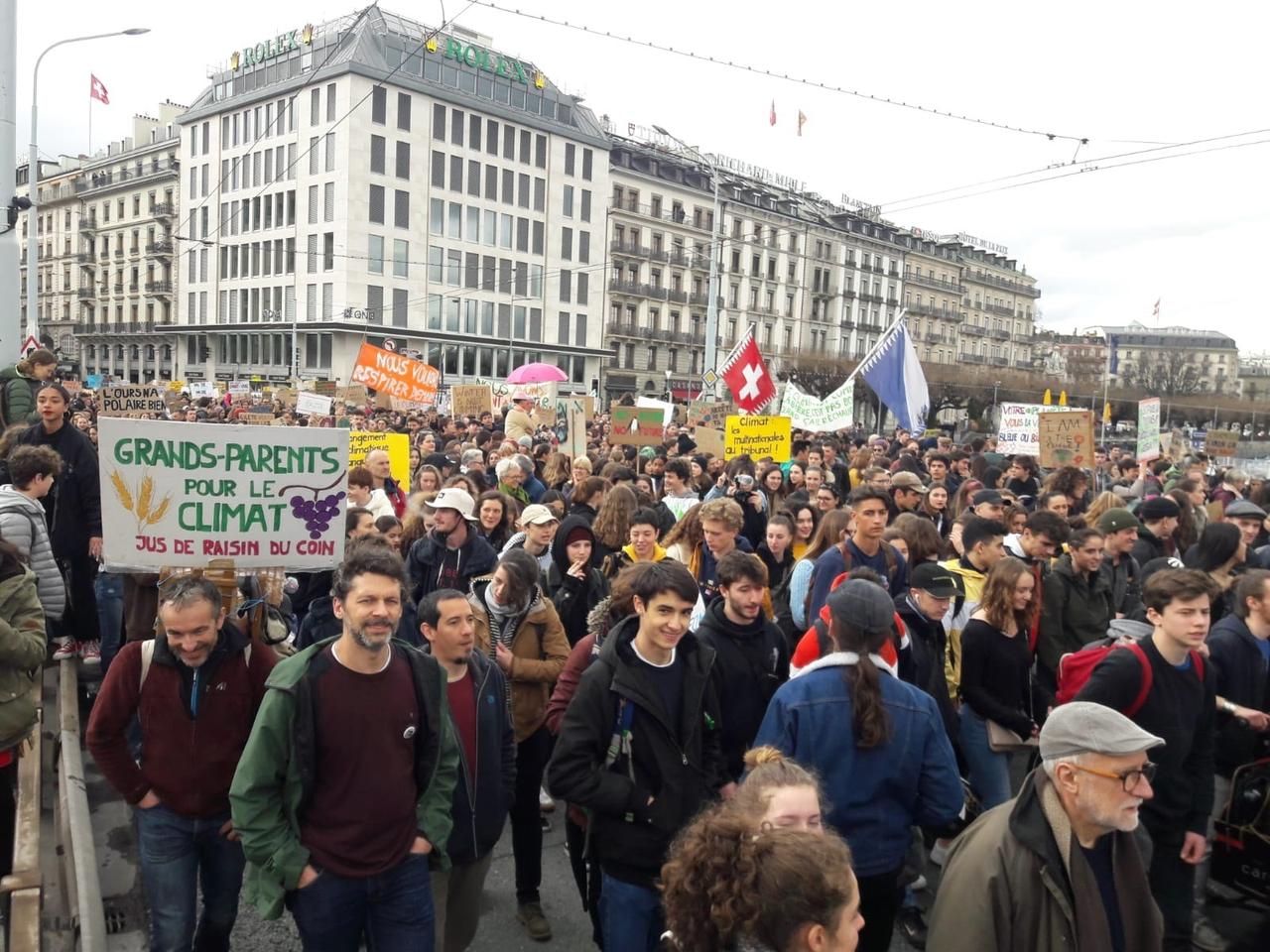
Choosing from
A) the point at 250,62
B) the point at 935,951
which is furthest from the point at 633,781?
the point at 250,62

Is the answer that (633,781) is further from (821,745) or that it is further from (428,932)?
(428,932)

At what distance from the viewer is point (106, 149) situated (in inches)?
2995

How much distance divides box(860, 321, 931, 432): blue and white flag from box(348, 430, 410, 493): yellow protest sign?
7.27 metres

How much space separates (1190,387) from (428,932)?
79930 millimetres

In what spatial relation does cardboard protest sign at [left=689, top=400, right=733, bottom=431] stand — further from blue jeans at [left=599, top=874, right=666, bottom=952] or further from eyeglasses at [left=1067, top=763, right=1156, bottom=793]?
eyeglasses at [left=1067, top=763, right=1156, bottom=793]

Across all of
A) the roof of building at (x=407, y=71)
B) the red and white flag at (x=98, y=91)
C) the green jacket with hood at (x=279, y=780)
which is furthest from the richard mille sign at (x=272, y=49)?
the green jacket with hood at (x=279, y=780)

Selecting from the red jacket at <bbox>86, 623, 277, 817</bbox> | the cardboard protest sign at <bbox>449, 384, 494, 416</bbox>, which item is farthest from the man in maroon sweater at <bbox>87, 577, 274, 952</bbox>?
the cardboard protest sign at <bbox>449, 384, 494, 416</bbox>

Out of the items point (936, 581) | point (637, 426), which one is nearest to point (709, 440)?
point (637, 426)

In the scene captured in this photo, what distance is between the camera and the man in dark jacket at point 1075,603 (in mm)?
5176

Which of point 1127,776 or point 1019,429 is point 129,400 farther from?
point 1127,776

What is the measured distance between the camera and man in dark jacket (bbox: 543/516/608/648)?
212 inches

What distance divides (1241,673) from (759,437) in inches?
289

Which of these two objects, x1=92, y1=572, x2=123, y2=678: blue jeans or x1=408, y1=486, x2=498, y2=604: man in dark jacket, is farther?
x1=92, y1=572, x2=123, y2=678: blue jeans

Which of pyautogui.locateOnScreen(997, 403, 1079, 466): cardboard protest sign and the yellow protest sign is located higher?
pyautogui.locateOnScreen(997, 403, 1079, 466): cardboard protest sign
